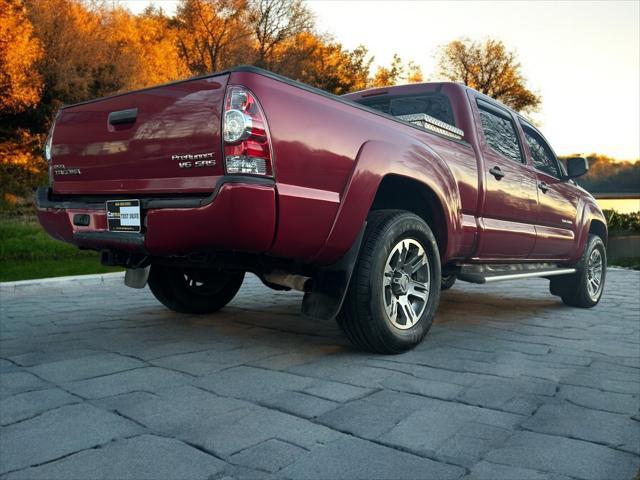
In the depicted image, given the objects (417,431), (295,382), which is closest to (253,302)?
(295,382)

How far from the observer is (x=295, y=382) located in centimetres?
319

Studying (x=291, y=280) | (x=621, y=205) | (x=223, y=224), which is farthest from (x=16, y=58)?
(x=621, y=205)

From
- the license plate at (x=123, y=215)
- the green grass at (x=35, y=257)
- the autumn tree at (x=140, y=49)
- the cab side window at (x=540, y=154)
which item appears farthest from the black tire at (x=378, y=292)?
the autumn tree at (x=140, y=49)

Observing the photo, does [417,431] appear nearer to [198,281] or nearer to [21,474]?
[21,474]

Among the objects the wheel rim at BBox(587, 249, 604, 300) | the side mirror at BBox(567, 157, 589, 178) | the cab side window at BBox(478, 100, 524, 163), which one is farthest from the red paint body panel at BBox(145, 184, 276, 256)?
the wheel rim at BBox(587, 249, 604, 300)

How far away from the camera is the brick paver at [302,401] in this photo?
2.21 m

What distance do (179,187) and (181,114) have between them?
15.4 inches

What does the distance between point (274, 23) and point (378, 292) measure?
3270cm

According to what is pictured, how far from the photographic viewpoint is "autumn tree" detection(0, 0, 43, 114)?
17500 mm

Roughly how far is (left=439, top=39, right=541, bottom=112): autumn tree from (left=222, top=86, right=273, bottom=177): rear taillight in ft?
133

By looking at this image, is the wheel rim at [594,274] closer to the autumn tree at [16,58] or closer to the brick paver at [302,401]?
the brick paver at [302,401]

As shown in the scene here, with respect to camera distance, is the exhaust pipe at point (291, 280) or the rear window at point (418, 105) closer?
the exhaust pipe at point (291, 280)

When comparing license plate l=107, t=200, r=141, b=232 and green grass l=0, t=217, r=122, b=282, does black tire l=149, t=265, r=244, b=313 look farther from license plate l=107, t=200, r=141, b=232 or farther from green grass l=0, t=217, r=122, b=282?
green grass l=0, t=217, r=122, b=282

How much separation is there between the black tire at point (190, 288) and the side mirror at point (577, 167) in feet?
12.2
